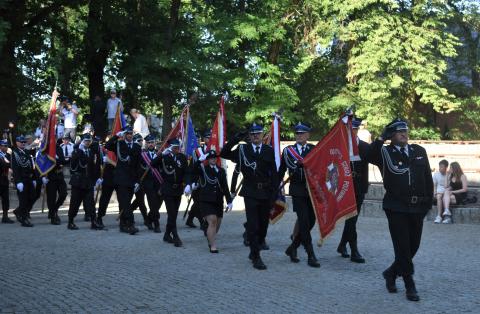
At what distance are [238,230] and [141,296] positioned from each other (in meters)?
7.05

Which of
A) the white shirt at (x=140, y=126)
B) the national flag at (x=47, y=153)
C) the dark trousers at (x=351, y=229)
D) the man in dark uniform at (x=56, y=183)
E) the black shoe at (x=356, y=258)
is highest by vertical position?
the white shirt at (x=140, y=126)

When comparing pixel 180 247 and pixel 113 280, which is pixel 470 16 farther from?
pixel 113 280

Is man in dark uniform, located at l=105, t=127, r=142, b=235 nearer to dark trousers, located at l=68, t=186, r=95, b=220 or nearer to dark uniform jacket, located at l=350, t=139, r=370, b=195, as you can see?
dark trousers, located at l=68, t=186, r=95, b=220

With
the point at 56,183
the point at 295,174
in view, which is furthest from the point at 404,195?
the point at 56,183

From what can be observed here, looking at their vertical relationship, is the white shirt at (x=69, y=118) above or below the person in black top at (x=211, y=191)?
above

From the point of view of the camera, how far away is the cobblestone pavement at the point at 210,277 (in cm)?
796

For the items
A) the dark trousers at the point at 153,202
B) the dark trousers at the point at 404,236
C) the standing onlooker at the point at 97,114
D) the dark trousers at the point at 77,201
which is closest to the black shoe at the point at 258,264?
the dark trousers at the point at 404,236

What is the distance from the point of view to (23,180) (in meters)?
16.8

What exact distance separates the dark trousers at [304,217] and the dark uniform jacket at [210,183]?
1.58 m

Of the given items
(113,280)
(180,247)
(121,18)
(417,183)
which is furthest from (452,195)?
(121,18)

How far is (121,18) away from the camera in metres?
30.3

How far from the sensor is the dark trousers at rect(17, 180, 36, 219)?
16.4 m

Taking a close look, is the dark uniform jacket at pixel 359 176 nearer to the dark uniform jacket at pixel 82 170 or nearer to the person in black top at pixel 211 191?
the person in black top at pixel 211 191

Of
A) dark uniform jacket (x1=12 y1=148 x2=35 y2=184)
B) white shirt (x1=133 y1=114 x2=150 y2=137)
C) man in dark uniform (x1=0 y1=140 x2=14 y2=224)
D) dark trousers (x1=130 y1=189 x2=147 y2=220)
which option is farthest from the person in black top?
white shirt (x1=133 y1=114 x2=150 y2=137)
